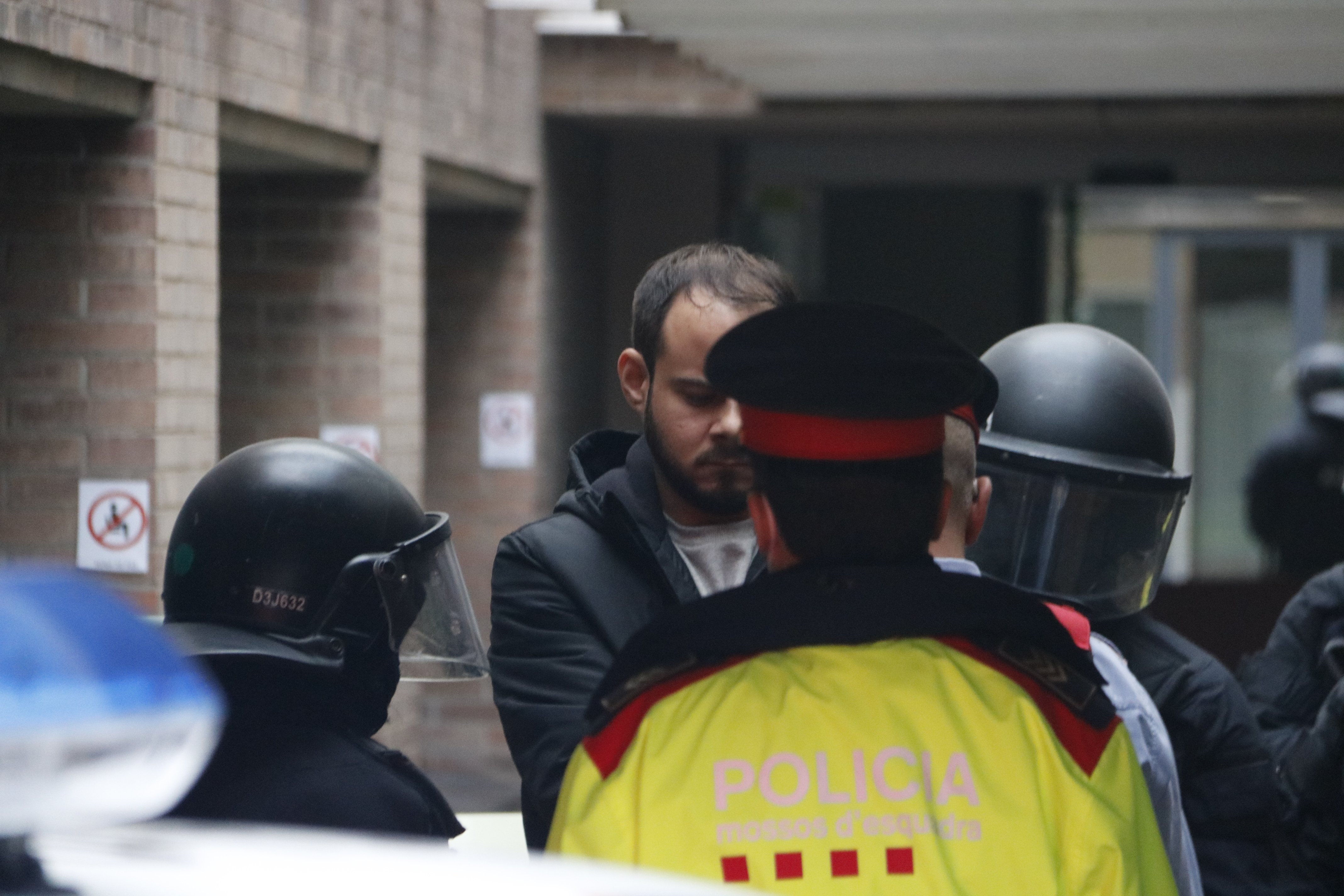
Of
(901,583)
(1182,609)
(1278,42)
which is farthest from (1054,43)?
(901,583)

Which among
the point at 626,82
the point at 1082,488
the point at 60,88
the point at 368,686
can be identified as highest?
the point at 626,82

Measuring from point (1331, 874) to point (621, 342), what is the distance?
684 centimetres

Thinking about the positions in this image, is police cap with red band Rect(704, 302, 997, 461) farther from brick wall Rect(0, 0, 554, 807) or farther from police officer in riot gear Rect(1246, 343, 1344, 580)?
police officer in riot gear Rect(1246, 343, 1344, 580)

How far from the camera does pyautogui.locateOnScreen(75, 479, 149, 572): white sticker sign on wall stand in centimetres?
451

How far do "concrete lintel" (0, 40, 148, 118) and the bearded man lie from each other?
1987mm

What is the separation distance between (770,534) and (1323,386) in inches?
285

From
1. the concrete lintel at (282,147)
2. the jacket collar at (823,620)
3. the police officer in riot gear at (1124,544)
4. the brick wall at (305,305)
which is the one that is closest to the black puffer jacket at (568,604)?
the jacket collar at (823,620)

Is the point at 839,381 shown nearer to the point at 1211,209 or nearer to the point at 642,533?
the point at 642,533

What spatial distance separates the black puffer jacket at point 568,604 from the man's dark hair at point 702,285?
0.66 feet

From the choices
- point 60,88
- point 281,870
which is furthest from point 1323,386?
point 281,870

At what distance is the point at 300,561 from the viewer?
2.45 m

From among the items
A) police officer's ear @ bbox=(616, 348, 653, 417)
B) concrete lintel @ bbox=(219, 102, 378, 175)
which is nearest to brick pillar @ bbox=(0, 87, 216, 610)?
concrete lintel @ bbox=(219, 102, 378, 175)

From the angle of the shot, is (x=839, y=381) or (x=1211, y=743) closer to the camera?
(x=839, y=381)

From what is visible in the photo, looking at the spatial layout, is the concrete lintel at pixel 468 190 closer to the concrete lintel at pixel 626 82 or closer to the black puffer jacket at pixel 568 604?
the concrete lintel at pixel 626 82
